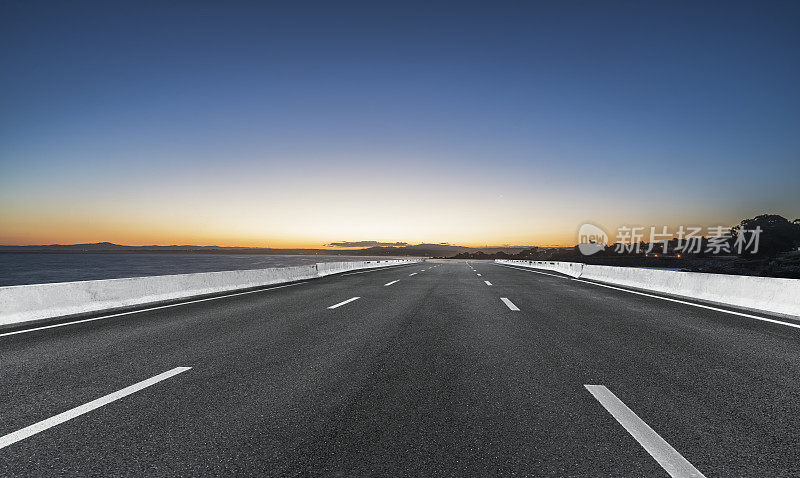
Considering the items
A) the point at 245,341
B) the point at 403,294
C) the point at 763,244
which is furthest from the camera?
the point at 763,244

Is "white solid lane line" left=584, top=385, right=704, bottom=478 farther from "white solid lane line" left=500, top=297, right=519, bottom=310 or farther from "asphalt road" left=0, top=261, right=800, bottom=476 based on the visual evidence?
"white solid lane line" left=500, top=297, right=519, bottom=310

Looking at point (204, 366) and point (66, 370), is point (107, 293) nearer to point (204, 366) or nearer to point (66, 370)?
point (66, 370)

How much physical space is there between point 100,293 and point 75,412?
7.62 metres

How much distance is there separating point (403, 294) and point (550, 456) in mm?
10693

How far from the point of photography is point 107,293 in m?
10.2

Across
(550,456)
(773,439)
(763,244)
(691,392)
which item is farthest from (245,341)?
(763,244)

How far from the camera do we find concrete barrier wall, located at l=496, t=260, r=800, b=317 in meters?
9.38

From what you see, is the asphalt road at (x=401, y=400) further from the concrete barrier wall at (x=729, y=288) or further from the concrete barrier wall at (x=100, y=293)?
the concrete barrier wall at (x=729, y=288)

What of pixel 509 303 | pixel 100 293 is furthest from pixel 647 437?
pixel 100 293

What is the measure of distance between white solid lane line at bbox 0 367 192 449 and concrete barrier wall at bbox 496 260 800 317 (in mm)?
11217

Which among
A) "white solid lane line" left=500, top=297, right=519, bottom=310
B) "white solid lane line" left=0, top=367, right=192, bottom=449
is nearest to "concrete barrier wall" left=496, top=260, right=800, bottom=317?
"white solid lane line" left=500, top=297, right=519, bottom=310

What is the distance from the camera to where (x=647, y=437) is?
10.3 ft

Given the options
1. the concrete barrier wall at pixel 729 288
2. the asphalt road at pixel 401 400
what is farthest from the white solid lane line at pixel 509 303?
the concrete barrier wall at pixel 729 288

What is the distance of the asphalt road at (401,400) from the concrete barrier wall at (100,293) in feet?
4.87
